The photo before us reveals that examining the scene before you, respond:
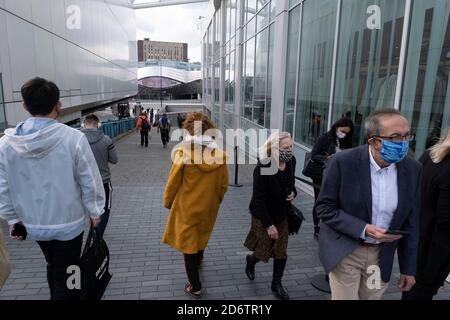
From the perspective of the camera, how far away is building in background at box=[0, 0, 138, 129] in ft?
25.6

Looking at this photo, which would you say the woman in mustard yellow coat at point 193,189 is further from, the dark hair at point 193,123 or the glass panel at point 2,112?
the glass panel at point 2,112

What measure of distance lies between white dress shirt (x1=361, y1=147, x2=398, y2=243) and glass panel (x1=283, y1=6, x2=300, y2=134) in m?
7.25

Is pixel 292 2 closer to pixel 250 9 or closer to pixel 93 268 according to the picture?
pixel 250 9

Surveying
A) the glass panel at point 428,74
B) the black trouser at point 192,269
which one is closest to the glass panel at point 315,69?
the glass panel at point 428,74

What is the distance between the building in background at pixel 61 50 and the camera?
7.80m

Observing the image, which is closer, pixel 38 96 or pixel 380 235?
pixel 380 235

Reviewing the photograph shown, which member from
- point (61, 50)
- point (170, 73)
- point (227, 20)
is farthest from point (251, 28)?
point (170, 73)

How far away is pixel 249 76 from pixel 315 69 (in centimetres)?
623

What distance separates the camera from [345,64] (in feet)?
21.9

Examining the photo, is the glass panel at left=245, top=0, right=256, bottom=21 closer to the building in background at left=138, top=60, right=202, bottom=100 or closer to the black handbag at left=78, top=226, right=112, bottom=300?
the black handbag at left=78, top=226, right=112, bottom=300

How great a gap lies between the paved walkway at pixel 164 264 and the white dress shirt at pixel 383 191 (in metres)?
1.72

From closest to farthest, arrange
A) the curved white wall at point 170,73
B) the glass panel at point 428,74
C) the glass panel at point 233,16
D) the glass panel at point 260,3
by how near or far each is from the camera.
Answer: the glass panel at point 428,74 → the glass panel at point 260,3 → the glass panel at point 233,16 → the curved white wall at point 170,73

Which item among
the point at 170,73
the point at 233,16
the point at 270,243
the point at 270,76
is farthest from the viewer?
the point at 170,73
